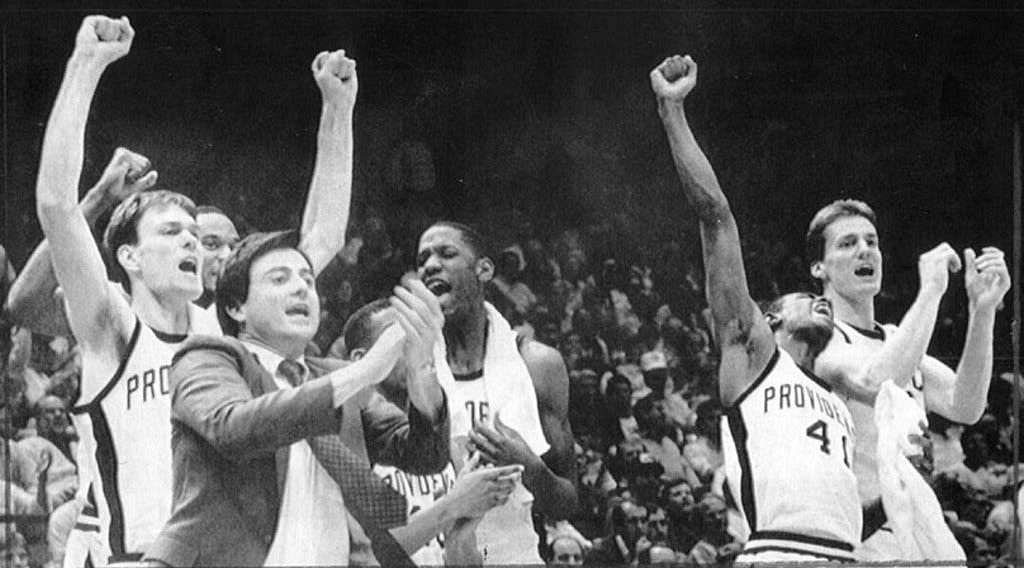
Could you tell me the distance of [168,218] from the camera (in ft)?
20.1

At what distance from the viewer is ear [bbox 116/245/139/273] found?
609cm

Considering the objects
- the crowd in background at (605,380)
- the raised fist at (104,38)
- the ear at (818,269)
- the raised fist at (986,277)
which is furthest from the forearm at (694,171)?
the raised fist at (104,38)

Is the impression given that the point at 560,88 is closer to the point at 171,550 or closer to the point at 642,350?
the point at 642,350

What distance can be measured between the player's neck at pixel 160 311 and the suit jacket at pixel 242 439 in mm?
89

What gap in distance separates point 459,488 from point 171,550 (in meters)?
1.14

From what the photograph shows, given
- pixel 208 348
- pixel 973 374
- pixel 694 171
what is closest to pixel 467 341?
pixel 208 348

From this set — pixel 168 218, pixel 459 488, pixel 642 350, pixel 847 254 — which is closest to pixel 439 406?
pixel 459 488

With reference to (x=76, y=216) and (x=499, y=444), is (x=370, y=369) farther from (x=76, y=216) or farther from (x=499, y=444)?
(x=76, y=216)

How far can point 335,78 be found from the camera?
20.4 feet

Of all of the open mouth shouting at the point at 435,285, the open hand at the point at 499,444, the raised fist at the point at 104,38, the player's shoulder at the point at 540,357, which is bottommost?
the open hand at the point at 499,444

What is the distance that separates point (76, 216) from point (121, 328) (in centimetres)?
47

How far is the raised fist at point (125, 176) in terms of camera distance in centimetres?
611

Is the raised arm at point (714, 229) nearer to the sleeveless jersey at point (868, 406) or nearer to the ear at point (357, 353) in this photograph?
the sleeveless jersey at point (868, 406)

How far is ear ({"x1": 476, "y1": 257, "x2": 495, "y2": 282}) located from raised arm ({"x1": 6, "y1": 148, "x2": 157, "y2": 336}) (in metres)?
1.39
